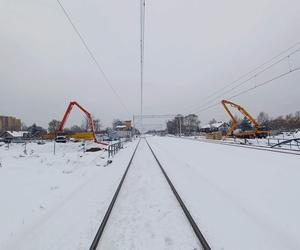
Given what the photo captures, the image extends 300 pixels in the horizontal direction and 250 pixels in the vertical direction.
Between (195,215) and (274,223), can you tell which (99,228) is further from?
(274,223)

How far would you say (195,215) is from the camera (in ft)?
17.1

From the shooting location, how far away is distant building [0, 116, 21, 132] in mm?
146375

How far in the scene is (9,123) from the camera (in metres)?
152

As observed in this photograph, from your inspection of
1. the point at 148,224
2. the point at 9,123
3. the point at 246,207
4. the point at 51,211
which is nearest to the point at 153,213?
the point at 148,224

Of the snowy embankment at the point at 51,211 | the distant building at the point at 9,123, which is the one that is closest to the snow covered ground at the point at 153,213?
the snowy embankment at the point at 51,211

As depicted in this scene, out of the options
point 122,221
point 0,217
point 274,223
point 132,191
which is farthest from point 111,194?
point 274,223

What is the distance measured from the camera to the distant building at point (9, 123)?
146 m

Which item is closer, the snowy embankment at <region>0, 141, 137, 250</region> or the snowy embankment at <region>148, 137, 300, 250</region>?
the snowy embankment at <region>148, 137, 300, 250</region>

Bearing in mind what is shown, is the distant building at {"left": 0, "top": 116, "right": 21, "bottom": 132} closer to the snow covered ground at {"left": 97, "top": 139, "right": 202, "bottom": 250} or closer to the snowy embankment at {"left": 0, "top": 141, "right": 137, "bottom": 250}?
the snowy embankment at {"left": 0, "top": 141, "right": 137, "bottom": 250}

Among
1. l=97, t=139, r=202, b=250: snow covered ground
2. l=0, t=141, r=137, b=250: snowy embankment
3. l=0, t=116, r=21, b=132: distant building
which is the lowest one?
l=0, t=141, r=137, b=250: snowy embankment

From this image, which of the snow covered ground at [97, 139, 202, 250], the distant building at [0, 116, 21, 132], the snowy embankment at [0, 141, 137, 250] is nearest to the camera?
the snow covered ground at [97, 139, 202, 250]

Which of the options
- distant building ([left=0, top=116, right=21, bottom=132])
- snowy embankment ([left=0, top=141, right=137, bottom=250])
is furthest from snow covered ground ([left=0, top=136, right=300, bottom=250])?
distant building ([left=0, top=116, right=21, bottom=132])

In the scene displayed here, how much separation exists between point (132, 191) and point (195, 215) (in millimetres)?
2936

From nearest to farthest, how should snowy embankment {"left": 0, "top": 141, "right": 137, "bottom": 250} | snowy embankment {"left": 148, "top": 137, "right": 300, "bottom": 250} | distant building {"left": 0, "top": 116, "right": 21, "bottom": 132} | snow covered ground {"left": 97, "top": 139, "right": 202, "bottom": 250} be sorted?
snow covered ground {"left": 97, "top": 139, "right": 202, "bottom": 250} < snowy embankment {"left": 148, "top": 137, "right": 300, "bottom": 250} < snowy embankment {"left": 0, "top": 141, "right": 137, "bottom": 250} < distant building {"left": 0, "top": 116, "right": 21, "bottom": 132}
